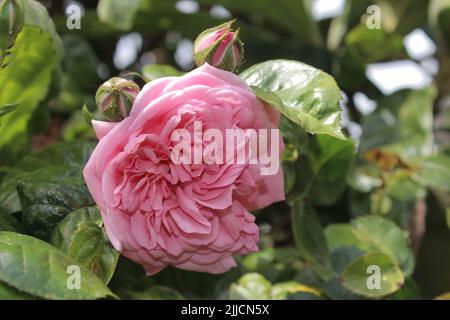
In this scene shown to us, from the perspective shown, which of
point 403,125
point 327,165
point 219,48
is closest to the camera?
point 219,48

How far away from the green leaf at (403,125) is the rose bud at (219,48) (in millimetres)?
488

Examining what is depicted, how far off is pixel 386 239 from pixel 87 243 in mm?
362

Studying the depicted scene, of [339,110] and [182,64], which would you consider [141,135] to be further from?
[182,64]

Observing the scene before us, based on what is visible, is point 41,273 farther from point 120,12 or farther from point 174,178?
point 120,12

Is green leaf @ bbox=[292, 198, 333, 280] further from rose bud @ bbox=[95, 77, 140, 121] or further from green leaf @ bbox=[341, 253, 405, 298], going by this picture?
rose bud @ bbox=[95, 77, 140, 121]

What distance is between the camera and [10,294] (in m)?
0.56

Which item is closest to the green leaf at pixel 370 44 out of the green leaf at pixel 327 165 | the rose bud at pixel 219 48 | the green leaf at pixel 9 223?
the green leaf at pixel 327 165

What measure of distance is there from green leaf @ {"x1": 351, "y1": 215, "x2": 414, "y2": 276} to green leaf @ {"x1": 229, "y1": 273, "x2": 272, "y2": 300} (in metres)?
0.12

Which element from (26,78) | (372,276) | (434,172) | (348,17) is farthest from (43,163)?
(348,17)

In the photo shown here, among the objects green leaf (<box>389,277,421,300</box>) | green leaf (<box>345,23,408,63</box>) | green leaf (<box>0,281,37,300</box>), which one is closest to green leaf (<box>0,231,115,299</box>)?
green leaf (<box>0,281,37,300</box>)

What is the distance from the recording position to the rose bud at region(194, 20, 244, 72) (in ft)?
2.14

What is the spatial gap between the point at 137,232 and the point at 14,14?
20 centimetres

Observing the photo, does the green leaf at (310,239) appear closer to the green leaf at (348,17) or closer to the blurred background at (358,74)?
the blurred background at (358,74)

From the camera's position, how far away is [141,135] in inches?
24.4
